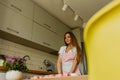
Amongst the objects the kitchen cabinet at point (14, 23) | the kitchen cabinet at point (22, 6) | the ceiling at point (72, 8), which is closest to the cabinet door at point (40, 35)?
the kitchen cabinet at point (14, 23)

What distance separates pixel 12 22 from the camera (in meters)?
2.41

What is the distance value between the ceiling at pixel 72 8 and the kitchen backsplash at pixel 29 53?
2.70 feet

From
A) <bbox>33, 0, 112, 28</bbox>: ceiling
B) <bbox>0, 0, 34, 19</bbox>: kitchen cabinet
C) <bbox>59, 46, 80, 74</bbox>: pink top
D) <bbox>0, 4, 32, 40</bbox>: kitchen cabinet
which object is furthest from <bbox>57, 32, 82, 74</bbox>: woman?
<bbox>0, 0, 34, 19</bbox>: kitchen cabinet

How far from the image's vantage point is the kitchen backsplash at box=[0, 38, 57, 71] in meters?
2.55

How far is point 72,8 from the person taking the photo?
293 centimetres

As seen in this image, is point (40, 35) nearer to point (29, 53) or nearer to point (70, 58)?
point (29, 53)

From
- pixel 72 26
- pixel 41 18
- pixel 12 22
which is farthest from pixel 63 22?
pixel 12 22

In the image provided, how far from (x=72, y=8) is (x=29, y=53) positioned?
1097 millimetres

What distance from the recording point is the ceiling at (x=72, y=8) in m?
2.78

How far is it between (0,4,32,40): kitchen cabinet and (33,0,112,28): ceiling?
20.5 inches

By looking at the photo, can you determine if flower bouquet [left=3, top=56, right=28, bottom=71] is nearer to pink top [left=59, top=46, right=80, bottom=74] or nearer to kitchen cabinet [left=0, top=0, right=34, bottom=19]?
pink top [left=59, top=46, right=80, bottom=74]

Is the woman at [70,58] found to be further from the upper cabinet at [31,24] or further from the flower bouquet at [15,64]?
the upper cabinet at [31,24]

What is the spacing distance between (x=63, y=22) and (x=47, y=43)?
32.1 inches

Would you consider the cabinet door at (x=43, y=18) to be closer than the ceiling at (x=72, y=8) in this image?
No
